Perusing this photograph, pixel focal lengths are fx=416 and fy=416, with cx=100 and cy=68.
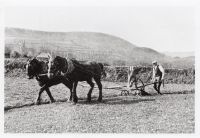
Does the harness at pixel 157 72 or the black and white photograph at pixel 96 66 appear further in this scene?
the harness at pixel 157 72

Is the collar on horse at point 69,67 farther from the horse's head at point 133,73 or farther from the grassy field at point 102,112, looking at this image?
the horse's head at point 133,73

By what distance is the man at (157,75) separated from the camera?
5312 millimetres

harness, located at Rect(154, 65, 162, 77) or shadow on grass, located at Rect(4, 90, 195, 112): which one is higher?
harness, located at Rect(154, 65, 162, 77)

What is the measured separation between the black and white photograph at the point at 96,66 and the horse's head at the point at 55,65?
1 centimetres

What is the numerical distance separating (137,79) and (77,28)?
101cm

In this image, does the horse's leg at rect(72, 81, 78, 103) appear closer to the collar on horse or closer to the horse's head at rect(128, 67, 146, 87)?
the collar on horse

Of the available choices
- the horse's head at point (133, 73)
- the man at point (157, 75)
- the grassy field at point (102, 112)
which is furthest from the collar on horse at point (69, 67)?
the man at point (157, 75)

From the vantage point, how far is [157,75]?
533cm

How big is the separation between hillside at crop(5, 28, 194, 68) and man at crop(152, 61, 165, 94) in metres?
0.08

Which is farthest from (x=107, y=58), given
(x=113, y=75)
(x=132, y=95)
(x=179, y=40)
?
(x=179, y=40)

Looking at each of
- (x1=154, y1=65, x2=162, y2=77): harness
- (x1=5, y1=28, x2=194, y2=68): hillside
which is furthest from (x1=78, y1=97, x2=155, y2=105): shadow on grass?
(x1=5, y1=28, x2=194, y2=68): hillside

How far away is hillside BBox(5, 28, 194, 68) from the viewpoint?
5.24 metres

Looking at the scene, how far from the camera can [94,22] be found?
17.3 feet

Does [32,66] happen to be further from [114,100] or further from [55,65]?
[114,100]
